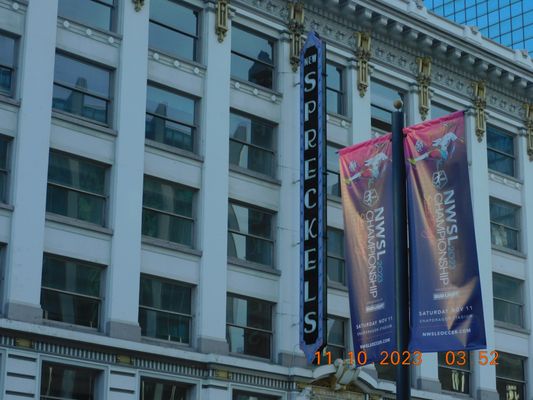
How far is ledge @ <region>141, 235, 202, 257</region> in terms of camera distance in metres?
35.5

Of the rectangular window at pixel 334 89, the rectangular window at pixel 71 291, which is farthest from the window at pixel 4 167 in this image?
the rectangular window at pixel 334 89

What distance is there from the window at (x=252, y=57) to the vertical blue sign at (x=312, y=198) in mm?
1688

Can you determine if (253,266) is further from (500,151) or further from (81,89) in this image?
(500,151)

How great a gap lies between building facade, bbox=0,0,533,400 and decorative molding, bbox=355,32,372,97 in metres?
0.08

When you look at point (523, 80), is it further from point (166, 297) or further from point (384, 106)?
point (166, 297)

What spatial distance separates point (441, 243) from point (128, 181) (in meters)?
14.3

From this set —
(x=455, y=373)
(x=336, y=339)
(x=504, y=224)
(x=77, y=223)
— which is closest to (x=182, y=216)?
(x=77, y=223)

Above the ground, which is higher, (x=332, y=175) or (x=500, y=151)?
(x=500, y=151)

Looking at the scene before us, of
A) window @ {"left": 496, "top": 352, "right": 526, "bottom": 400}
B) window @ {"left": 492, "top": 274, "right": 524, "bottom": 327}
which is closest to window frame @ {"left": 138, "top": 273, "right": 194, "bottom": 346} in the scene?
window @ {"left": 496, "top": 352, "right": 526, "bottom": 400}

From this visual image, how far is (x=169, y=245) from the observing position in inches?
1416

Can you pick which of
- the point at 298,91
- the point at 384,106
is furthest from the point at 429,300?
the point at 384,106

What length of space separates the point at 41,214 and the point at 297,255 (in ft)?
31.2

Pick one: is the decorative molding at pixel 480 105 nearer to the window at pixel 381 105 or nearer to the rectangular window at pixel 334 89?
the window at pixel 381 105

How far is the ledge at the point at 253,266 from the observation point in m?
37.5
